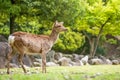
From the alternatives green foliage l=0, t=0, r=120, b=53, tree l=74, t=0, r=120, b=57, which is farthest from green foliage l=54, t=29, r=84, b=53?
tree l=74, t=0, r=120, b=57

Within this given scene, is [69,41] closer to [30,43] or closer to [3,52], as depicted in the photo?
[3,52]

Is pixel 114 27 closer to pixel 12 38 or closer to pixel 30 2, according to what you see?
pixel 30 2

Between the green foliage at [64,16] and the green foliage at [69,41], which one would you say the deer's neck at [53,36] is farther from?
the green foliage at [69,41]

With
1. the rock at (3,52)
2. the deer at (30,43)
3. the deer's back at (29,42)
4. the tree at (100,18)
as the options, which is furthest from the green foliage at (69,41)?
the deer's back at (29,42)

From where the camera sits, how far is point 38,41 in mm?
12734

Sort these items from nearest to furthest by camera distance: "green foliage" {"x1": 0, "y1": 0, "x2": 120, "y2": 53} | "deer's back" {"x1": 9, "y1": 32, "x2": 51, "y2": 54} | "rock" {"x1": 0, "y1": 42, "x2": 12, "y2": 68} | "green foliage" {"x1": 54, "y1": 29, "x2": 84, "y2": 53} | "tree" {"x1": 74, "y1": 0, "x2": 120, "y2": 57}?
"deer's back" {"x1": 9, "y1": 32, "x2": 51, "y2": 54} → "rock" {"x1": 0, "y1": 42, "x2": 12, "y2": 68} → "green foliage" {"x1": 0, "y1": 0, "x2": 120, "y2": 53} → "tree" {"x1": 74, "y1": 0, "x2": 120, "y2": 57} → "green foliage" {"x1": 54, "y1": 29, "x2": 84, "y2": 53}

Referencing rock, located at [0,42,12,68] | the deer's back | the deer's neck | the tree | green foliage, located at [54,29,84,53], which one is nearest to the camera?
the deer's back

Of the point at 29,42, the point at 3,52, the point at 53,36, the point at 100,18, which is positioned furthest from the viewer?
the point at 100,18

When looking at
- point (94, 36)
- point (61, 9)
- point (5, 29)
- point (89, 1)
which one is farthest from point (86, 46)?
point (61, 9)

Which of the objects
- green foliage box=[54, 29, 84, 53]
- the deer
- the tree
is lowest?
green foliage box=[54, 29, 84, 53]

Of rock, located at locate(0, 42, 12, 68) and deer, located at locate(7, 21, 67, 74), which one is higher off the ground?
deer, located at locate(7, 21, 67, 74)

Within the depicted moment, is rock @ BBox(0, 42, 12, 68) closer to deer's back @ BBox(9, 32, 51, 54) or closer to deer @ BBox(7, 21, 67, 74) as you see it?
deer @ BBox(7, 21, 67, 74)

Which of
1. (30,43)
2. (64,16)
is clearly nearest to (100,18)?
(64,16)

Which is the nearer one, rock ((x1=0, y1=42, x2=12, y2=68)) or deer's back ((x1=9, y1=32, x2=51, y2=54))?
deer's back ((x1=9, y1=32, x2=51, y2=54))
